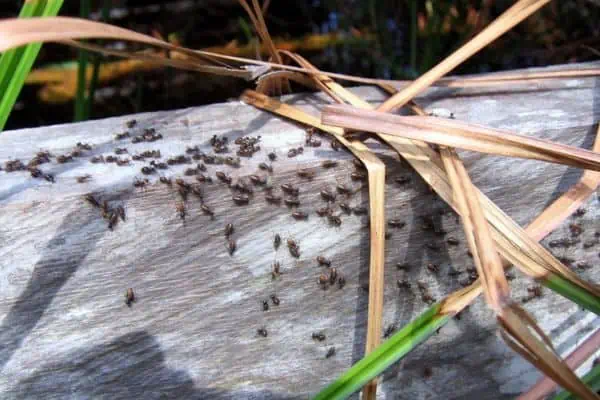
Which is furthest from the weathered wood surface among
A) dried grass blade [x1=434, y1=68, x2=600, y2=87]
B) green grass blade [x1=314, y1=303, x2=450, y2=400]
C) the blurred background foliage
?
the blurred background foliage

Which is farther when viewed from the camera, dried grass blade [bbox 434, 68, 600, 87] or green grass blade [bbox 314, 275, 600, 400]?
dried grass blade [bbox 434, 68, 600, 87]

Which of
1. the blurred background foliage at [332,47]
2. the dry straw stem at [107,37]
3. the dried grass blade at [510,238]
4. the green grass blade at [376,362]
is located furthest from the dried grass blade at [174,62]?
the blurred background foliage at [332,47]

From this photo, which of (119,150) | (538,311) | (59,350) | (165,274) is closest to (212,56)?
(119,150)

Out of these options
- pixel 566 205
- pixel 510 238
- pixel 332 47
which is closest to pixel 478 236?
pixel 510 238

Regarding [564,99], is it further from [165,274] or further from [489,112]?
[165,274]

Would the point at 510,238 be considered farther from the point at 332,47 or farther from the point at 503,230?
the point at 332,47

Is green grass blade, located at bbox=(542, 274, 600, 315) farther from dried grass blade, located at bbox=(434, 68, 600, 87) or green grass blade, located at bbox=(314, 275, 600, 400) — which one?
dried grass blade, located at bbox=(434, 68, 600, 87)
